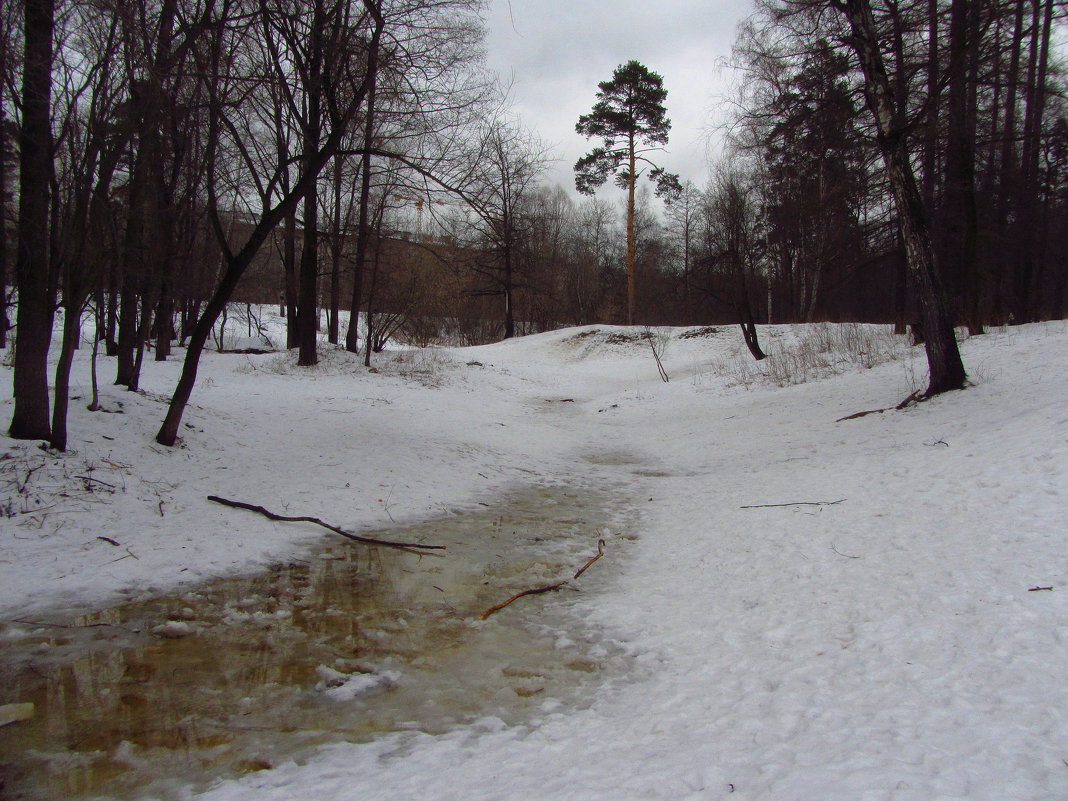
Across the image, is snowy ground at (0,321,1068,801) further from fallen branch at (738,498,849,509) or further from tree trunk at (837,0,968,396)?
tree trunk at (837,0,968,396)

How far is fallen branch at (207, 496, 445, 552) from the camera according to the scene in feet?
18.7

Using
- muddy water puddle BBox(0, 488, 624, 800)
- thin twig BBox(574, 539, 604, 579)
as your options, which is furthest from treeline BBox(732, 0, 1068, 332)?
muddy water puddle BBox(0, 488, 624, 800)

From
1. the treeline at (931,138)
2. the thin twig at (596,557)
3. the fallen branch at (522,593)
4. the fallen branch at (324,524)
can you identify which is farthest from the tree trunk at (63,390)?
the treeline at (931,138)

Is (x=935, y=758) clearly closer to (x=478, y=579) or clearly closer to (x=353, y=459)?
(x=478, y=579)

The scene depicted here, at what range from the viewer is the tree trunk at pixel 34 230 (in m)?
5.58

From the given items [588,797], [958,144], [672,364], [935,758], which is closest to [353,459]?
[588,797]

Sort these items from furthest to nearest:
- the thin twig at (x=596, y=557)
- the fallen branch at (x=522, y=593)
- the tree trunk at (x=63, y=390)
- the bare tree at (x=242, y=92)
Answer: the bare tree at (x=242, y=92)
the tree trunk at (x=63, y=390)
the thin twig at (x=596, y=557)
the fallen branch at (x=522, y=593)

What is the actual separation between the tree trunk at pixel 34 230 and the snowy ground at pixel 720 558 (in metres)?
0.50

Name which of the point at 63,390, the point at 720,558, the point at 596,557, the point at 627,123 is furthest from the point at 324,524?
the point at 627,123

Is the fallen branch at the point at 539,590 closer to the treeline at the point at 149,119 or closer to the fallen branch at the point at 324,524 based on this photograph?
the fallen branch at the point at 324,524

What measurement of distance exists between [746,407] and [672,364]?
10997mm

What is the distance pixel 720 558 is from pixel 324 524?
12.1 ft

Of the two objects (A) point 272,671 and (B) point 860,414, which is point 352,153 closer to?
(A) point 272,671

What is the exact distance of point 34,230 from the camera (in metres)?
5.86
